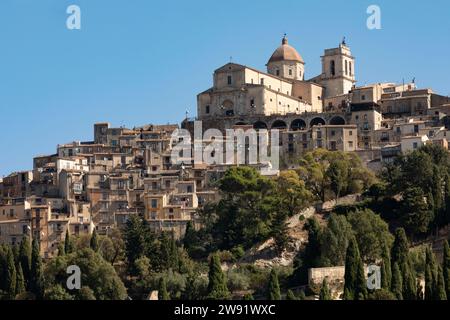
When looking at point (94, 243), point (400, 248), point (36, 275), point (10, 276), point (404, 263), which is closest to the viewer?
point (404, 263)

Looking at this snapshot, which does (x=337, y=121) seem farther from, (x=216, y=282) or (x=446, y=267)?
(x=446, y=267)

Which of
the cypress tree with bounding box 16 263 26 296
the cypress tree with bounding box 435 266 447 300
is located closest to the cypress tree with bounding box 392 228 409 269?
the cypress tree with bounding box 435 266 447 300

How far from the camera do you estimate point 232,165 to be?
101 m

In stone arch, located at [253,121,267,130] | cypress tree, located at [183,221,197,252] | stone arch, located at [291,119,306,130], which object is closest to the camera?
cypress tree, located at [183,221,197,252]

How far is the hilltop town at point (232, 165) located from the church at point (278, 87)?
0.24 feet

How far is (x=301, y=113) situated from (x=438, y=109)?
9.21 meters

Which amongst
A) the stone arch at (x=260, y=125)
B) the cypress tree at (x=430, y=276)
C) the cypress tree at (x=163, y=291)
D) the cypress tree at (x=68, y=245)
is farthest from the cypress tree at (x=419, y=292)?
the stone arch at (x=260, y=125)

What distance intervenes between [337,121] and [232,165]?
43.3ft

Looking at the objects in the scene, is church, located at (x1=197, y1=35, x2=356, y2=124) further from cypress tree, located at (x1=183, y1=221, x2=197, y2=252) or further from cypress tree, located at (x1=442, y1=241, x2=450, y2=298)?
cypress tree, located at (x1=442, y1=241, x2=450, y2=298)

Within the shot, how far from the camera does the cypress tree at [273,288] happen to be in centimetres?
7631

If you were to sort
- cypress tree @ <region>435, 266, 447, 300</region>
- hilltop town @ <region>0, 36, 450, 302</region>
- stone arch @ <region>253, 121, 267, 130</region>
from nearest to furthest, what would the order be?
cypress tree @ <region>435, 266, 447, 300</region> < hilltop town @ <region>0, 36, 450, 302</region> < stone arch @ <region>253, 121, 267, 130</region>

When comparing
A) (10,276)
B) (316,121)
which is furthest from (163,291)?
(316,121)

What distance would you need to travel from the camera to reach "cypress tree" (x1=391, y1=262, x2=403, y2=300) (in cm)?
7456

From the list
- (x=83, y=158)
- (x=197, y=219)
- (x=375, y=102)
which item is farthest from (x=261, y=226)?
(x=375, y=102)
